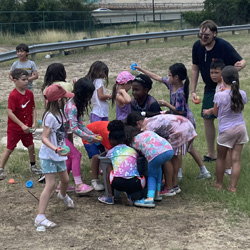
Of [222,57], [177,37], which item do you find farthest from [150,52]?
[222,57]

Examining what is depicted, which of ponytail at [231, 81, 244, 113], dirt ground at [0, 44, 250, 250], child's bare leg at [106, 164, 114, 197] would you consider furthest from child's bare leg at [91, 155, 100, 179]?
ponytail at [231, 81, 244, 113]

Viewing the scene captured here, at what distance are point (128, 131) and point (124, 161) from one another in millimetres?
412

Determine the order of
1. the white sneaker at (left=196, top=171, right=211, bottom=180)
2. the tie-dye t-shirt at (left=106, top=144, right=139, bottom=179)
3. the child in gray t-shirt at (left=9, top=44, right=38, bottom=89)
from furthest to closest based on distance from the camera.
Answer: the child in gray t-shirt at (left=9, top=44, right=38, bottom=89) < the white sneaker at (left=196, top=171, right=211, bottom=180) < the tie-dye t-shirt at (left=106, top=144, right=139, bottom=179)

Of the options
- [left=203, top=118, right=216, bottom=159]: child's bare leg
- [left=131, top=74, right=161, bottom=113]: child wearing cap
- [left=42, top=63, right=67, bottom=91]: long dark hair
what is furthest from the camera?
[left=203, top=118, right=216, bottom=159]: child's bare leg

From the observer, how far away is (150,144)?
19.5 feet

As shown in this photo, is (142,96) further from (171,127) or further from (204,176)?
(204,176)

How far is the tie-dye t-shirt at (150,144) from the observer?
19.4 feet

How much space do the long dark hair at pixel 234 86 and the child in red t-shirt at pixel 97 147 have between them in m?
1.56

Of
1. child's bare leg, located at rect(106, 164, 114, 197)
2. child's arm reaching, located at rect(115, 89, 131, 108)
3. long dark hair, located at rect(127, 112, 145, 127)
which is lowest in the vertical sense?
child's bare leg, located at rect(106, 164, 114, 197)

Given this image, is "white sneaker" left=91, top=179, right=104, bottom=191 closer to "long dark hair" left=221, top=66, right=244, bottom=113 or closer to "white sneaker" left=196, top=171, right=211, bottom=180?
"white sneaker" left=196, top=171, right=211, bottom=180

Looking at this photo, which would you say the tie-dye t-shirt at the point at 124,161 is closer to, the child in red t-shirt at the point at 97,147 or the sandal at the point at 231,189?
the child in red t-shirt at the point at 97,147

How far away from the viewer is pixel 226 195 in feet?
20.0

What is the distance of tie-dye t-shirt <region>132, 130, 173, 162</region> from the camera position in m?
5.90

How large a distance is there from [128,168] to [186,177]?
1392mm
